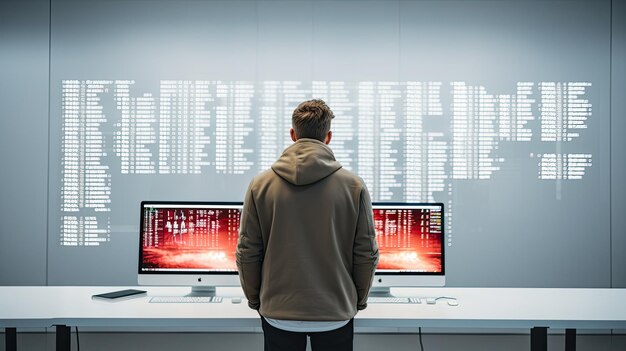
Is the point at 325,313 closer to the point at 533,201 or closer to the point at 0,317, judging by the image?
the point at 0,317

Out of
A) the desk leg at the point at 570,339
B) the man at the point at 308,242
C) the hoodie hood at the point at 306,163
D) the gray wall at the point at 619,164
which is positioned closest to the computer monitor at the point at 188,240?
the man at the point at 308,242

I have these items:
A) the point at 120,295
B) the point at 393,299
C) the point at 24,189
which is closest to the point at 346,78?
the point at 393,299

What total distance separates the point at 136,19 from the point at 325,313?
3331 millimetres

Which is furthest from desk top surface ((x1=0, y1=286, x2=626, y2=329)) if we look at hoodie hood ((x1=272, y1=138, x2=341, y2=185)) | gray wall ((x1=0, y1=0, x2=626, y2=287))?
gray wall ((x1=0, y1=0, x2=626, y2=287))

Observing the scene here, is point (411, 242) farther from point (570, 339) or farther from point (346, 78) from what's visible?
point (346, 78)

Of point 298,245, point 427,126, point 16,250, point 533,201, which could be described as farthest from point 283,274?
point 16,250

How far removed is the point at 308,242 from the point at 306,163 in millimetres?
274

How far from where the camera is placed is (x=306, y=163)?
190 centimetres

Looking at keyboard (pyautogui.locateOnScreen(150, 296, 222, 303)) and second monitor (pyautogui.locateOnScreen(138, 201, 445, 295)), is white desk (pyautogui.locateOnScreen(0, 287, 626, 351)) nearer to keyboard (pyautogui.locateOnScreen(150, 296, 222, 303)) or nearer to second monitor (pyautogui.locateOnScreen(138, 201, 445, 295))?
keyboard (pyautogui.locateOnScreen(150, 296, 222, 303))

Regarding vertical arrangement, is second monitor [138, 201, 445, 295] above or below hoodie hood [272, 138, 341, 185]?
below

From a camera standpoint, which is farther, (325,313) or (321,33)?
(321,33)

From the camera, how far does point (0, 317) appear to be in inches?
92.3

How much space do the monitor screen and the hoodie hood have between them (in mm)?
963

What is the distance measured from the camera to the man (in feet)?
6.26
